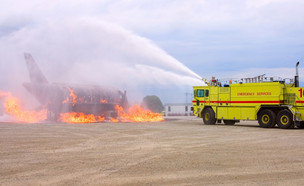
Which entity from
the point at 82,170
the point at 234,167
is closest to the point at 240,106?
the point at 234,167

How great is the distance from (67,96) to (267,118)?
19656 mm

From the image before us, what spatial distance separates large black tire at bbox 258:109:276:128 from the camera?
25047 mm

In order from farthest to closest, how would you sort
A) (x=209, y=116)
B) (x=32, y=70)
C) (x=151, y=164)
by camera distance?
(x=32, y=70) → (x=209, y=116) → (x=151, y=164)

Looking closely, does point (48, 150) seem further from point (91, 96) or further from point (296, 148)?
point (91, 96)

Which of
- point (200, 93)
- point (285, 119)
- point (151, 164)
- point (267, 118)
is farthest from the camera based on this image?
point (200, 93)

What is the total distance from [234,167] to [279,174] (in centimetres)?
125

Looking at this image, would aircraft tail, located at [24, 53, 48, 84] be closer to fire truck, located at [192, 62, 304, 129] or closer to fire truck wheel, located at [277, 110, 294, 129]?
fire truck, located at [192, 62, 304, 129]

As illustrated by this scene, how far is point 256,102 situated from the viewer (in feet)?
85.4

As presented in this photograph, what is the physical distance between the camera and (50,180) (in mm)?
7656

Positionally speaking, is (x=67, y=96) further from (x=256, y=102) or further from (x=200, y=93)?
(x=256, y=102)

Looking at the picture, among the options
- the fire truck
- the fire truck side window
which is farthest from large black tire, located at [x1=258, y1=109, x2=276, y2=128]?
the fire truck side window

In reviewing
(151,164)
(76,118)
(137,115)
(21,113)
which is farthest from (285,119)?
(21,113)

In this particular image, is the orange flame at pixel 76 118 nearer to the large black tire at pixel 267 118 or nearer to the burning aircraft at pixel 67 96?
the burning aircraft at pixel 67 96

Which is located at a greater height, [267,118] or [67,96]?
[67,96]
